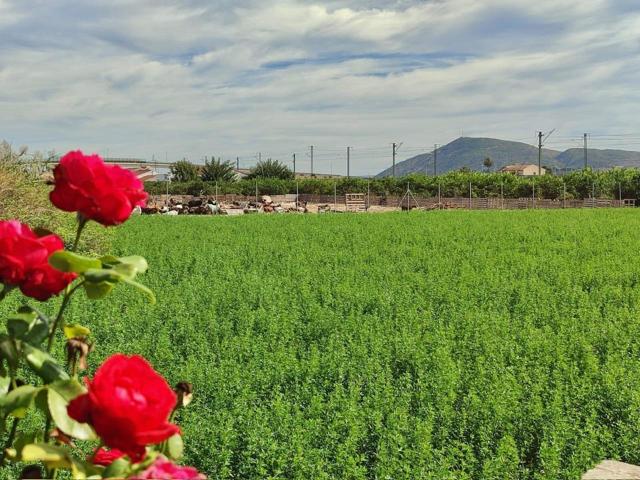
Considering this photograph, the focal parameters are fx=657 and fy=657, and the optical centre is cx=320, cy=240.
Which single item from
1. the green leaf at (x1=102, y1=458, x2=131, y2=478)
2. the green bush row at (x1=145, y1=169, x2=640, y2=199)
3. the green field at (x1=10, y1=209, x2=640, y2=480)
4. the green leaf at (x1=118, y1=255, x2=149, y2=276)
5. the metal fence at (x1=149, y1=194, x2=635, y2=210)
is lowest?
the green field at (x1=10, y1=209, x2=640, y2=480)

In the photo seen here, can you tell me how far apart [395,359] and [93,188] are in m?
5.67

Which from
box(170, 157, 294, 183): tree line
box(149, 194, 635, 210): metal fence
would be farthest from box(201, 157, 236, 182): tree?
box(149, 194, 635, 210): metal fence

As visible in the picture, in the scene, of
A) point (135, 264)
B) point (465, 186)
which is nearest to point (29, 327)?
point (135, 264)

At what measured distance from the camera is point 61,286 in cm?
125

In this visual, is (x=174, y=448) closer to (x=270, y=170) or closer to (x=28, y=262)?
(x=28, y=262)

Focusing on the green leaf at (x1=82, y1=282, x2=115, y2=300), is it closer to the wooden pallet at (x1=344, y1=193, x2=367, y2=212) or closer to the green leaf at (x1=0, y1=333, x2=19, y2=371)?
the green leaf at (x1=0, y1=333, x2=19, y2=371)

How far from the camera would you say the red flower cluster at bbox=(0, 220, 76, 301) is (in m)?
1.17

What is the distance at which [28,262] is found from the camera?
119cm

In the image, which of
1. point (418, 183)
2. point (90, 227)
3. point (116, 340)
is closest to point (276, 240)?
point (90, 227)

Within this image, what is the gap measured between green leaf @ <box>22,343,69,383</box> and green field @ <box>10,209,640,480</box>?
114 inches

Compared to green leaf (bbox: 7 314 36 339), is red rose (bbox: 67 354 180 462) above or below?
below

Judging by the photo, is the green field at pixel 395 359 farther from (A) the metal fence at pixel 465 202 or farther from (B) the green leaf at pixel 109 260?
(A) the metal fence at pixel 465 202

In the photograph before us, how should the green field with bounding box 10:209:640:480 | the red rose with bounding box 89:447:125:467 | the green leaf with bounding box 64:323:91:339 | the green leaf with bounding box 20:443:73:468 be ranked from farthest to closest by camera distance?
the green field with bounding box 10:209:640:480, the green leaf with bounding box 64:323:91:339, the red rose with bounding box 89:447:125:467, the green leaf with bounding box 20:443:73:468

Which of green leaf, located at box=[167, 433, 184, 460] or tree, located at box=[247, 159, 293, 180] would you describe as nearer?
green leaf, located at box=[167, 433, 184, 460]
